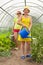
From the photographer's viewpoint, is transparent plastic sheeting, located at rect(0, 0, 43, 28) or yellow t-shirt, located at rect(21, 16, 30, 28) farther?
transparent plastic sheeting, located at rect(0, 0, 43, 28)

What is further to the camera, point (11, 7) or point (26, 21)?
point (11, 7)

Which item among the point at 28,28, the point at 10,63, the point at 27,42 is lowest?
the point at 10,63

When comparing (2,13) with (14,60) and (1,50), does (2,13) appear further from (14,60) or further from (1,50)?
(14,60)

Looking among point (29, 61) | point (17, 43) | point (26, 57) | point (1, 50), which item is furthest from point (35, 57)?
point (17, 43)

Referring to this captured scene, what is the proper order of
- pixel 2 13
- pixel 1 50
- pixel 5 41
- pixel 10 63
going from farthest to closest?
→ pixel 2 13 → pixel 5 41 → pixel 1 50 → pixel 10 63

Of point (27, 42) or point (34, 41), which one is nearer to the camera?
point (34, 41)

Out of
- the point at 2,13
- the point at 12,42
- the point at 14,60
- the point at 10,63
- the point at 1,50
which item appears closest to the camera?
the point at 10,63

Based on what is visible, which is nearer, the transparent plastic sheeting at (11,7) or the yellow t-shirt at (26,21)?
the yellow t-shirt at (26,21)

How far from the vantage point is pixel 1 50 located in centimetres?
707

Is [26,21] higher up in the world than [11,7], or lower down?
lower down

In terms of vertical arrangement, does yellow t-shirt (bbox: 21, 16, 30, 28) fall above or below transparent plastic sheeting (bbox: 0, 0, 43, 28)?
below

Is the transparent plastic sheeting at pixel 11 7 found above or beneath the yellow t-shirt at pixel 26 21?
above

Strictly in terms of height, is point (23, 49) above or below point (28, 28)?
below

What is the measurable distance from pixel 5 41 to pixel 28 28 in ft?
5.59
